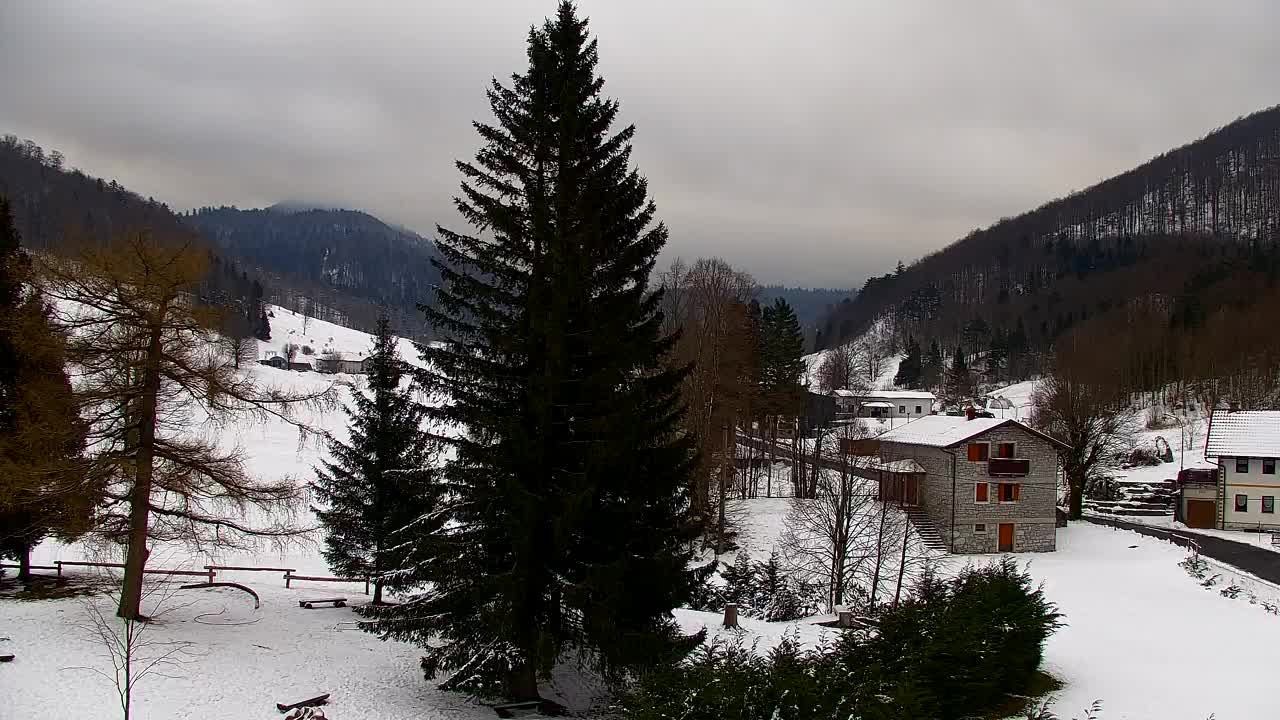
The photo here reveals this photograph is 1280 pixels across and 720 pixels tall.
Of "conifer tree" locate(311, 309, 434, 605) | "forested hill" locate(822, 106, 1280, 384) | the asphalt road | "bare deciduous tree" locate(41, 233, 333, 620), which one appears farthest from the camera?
"forested hill" locate(822, 106, 1280, 384)

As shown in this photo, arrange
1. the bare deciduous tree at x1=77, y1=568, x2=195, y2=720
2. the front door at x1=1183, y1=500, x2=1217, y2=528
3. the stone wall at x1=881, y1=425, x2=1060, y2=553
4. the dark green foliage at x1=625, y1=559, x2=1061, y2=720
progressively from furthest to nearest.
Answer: the front door at x1=1183, y1=500, x2=1217, y2=528 < the stone wall at x1=881, y1=425, x2=1060, y2=553 < the bare deciduous tree at x1=77, y1=568, x2=195, y2=720 < the dark green foliage at x1=625, y1=559, x2=1061, y2=720

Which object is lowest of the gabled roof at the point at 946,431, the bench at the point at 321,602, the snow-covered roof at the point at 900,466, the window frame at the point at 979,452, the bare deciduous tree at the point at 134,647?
the bench at the point at 321,602

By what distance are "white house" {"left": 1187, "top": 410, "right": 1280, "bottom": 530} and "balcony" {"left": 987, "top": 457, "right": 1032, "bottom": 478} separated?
46.4ft

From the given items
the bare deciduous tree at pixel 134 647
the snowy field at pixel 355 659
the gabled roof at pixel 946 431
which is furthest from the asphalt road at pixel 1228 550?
the bare deciduous tree at pixel 134 647

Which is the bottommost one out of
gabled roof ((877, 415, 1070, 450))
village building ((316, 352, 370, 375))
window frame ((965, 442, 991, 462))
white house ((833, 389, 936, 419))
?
window frame ((965, 442, 991, 462))

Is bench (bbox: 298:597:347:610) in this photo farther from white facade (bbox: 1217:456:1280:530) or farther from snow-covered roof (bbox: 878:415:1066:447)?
Answer: white facade (bbox: 1217:456:1280:530)

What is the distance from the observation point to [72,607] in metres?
16.0

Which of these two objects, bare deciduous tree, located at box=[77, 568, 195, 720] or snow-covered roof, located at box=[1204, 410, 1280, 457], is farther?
snow-covered roof, located at box=[1204, 410, 1280, 457]

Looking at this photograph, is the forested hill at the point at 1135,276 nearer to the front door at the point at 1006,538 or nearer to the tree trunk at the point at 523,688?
the front door at the point at 1006,538

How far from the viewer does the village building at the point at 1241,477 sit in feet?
138

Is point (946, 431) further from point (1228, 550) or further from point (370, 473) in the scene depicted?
point (370, 473)

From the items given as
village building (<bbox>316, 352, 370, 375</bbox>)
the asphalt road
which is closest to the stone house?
the asphalt road

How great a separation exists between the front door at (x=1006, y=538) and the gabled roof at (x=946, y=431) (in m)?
4.93

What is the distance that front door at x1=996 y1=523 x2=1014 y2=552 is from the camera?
3725 centimetres
